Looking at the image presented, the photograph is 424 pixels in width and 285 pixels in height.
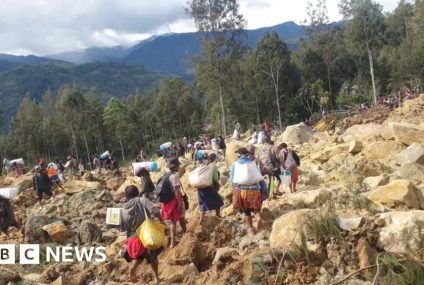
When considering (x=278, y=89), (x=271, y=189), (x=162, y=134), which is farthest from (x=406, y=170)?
(x=162, y=134)

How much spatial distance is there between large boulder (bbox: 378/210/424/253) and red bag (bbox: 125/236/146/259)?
291 centimetres

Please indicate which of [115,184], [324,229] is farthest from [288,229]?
[115,184]

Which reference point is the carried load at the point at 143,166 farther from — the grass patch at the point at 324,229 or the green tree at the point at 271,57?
the green tree at the point at 271,57

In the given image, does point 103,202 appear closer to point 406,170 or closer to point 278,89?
point 406,170

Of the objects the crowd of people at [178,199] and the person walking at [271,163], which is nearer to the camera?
the crowd of people at [178,199]

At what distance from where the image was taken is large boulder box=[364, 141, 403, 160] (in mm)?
13477

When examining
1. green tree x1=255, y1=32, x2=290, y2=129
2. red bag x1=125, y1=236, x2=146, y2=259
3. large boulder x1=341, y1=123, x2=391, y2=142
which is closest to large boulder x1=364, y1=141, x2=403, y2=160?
large boulder x1=341, y1=123, x2=391, y2=142

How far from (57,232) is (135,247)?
13.1 feet

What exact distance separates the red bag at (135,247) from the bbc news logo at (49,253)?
209 centimetres

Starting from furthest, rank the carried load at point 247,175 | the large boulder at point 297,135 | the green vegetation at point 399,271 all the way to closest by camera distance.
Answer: the large boulder at point 297,135
the carried load at point 247,175
the green vegetation at point 399,271

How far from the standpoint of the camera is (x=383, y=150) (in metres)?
13.7

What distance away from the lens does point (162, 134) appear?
58125 mm

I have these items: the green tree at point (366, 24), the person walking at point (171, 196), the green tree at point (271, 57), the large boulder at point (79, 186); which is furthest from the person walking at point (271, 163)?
the green tree at point (271, 57)

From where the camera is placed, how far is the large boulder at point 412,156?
1170 cm
